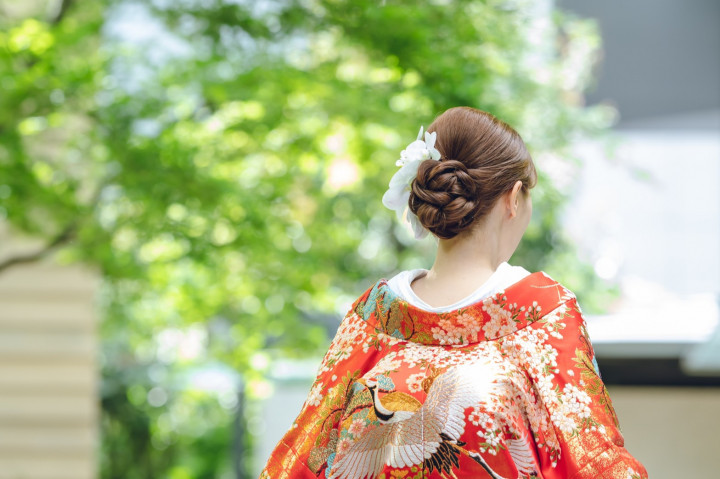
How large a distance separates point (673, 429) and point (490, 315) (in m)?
2.63

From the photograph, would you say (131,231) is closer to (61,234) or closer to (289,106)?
(61,234)

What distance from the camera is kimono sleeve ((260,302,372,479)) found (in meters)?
1.33

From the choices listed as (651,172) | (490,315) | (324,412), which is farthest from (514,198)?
(651,172)

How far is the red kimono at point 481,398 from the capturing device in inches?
45.0

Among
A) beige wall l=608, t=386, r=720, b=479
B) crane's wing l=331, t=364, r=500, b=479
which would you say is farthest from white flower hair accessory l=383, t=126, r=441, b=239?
beige wall l=608, t=386, r=720, b=479

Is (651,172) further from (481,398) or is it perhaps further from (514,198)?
(481,398)

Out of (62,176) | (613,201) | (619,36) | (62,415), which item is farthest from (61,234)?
(619,36)

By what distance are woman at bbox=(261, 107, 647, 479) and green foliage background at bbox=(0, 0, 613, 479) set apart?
4.93 feet

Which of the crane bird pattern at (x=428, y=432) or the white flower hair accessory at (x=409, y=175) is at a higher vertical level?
the white flower hair accessory at (x=409, y=175)

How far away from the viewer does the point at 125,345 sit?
6.34m

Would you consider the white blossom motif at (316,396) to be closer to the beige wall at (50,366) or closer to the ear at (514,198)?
the ear at (514,198)

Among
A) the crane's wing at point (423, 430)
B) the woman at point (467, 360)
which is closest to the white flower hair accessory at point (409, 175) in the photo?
the woman at point (467, 360)

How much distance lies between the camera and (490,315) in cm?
121

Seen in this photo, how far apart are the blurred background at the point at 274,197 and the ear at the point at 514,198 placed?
1495mm
